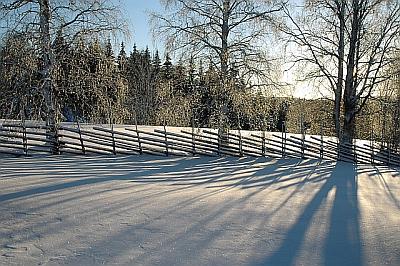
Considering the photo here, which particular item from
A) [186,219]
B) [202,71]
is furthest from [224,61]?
[186,219]

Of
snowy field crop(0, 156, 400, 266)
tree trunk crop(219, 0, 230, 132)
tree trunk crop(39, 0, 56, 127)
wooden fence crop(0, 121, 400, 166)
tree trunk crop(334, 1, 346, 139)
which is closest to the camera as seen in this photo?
snowy field crop(0, 156, 400, 266)

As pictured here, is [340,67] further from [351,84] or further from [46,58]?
[46,58]

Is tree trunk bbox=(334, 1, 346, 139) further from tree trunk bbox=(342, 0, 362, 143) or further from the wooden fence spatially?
the wooden fence

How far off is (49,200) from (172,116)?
7.01 meters

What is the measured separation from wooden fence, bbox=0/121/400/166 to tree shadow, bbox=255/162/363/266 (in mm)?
5835

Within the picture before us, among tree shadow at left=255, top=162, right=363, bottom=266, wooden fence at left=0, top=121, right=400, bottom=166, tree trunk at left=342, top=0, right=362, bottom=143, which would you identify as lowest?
tree shadow at left=255, top=162, right=363, bottom=266

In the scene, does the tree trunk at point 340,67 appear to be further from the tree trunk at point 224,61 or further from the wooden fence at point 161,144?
the tree trunk at point 224,61

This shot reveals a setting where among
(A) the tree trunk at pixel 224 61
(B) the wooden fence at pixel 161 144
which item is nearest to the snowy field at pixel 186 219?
(B) the wooden fence at pixel 161 144

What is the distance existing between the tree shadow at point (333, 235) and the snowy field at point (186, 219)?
0.01 meters

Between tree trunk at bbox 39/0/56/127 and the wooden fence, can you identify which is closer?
tree trunk at bbox 39/0/56/127

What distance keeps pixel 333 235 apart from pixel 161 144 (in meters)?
8.30

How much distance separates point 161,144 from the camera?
1216 centimetres

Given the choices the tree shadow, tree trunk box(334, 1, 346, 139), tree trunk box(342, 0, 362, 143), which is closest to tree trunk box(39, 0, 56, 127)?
the tree shadow

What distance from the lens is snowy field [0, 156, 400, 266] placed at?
3.49 metres
